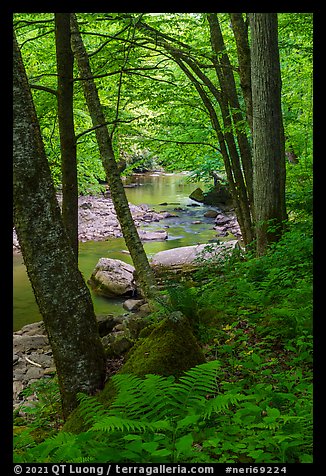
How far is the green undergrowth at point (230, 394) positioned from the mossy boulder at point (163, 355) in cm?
11

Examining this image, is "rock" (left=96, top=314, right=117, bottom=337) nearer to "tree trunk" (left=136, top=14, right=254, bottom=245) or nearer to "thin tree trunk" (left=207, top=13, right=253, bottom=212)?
"tree trunk" (left=136, top=14, right=254, bottom=245)

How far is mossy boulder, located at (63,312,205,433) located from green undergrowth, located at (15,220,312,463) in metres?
0.11

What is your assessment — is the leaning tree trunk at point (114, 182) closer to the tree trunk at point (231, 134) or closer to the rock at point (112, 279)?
the tree trunk at point (231, 134)

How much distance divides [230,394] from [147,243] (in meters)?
14.1

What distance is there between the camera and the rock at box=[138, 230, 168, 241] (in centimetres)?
1711

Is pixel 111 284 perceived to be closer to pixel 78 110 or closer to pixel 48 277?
pixel 78 110

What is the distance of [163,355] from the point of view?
3.40 meters

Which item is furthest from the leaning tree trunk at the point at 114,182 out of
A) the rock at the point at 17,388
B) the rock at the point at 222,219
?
the rock at the point at 222,219

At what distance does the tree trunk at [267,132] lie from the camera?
19.7 ft

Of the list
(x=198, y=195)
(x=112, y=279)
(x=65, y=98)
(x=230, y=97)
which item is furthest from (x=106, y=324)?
(x=198, y=195)

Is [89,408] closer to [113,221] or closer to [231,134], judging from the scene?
[231,134]

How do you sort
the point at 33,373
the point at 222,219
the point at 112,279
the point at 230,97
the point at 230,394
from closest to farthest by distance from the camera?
the point at 230,394 → the point at 33,373 → the point at 230,97 → the point at 112,279 → the point at 222,219

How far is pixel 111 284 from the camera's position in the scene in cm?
1112
